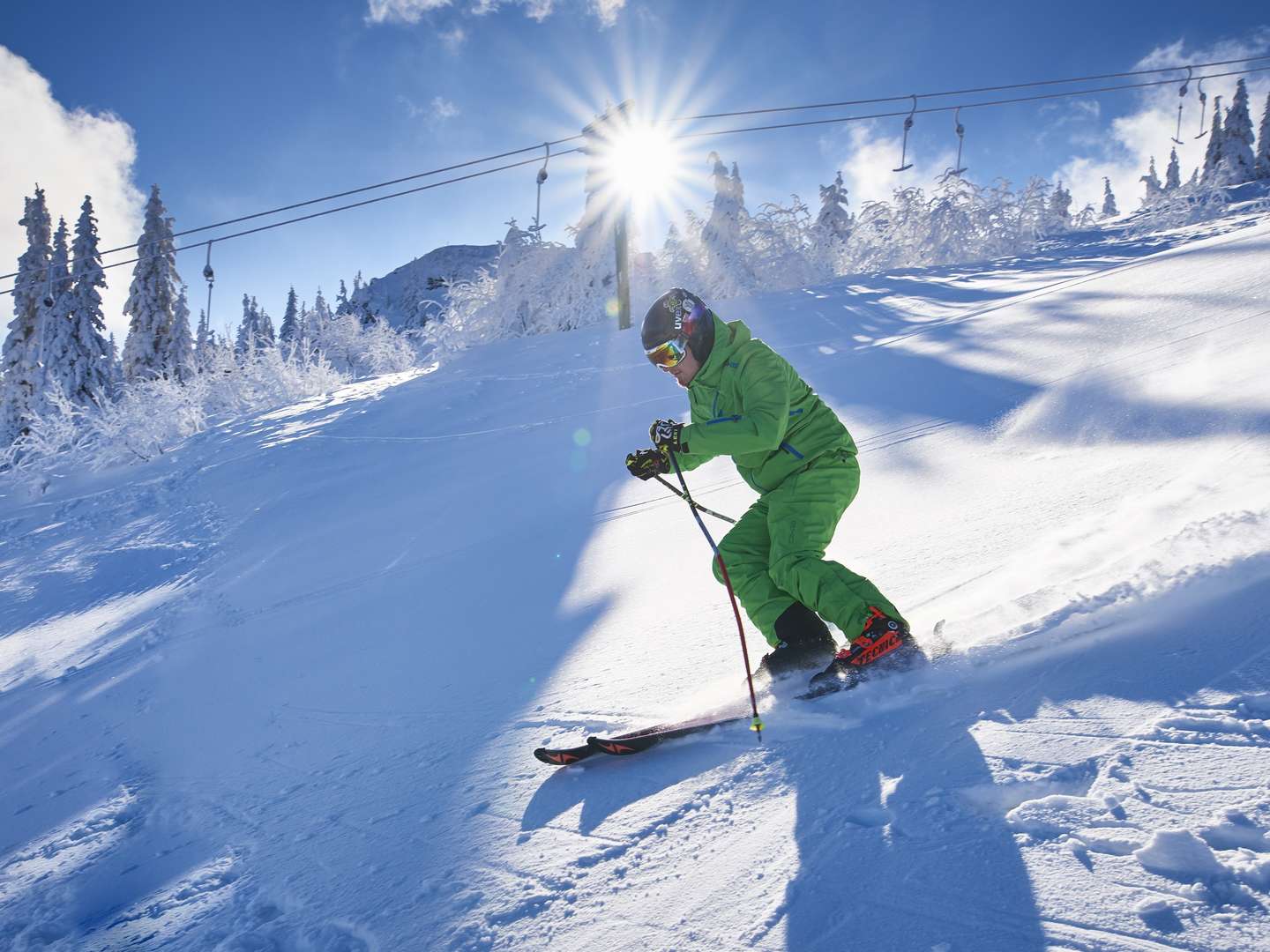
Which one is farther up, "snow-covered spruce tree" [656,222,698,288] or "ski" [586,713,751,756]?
"snow-covered spruce tree" [656,222,698,288]

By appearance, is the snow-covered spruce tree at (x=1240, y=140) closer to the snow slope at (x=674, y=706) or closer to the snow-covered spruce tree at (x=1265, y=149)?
the snow-covered spruce tree at (x=1265, y=149)

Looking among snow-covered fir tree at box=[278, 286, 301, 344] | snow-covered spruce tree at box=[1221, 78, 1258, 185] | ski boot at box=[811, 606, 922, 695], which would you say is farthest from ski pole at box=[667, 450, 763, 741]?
snow-covered fir tree at box=[278, 286, 301, 344]

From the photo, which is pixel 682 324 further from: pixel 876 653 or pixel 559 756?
pixel 559 756

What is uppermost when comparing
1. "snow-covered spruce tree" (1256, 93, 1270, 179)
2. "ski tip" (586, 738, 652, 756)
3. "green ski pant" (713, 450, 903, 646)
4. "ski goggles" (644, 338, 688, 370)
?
"snow-covered spruce tree" (1256, 93, 1270, 179)

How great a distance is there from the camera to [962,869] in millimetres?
1442

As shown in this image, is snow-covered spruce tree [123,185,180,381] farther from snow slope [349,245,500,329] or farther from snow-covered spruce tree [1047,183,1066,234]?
snow slope [349,245,500,329]

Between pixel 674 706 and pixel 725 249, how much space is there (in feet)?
79.4

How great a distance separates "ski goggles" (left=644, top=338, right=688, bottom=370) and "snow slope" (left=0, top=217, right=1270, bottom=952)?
132 cm

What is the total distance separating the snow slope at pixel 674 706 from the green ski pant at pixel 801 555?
301mm

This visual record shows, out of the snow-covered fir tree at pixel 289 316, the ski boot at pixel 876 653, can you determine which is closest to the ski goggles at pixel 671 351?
the ski boot at pixel 876 653

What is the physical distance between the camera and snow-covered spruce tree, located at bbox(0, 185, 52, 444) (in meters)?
24.8

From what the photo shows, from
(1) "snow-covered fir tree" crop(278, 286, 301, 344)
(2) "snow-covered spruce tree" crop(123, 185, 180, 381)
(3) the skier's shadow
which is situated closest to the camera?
(3) the skier's shadow

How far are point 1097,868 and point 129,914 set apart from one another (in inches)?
99.2

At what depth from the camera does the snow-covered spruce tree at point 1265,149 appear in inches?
1629
